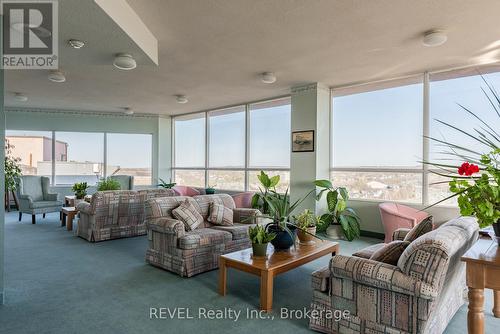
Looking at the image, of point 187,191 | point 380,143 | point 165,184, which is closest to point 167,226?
point 380,143

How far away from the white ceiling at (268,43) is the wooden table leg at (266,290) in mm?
2295

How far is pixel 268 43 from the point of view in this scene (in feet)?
11.7

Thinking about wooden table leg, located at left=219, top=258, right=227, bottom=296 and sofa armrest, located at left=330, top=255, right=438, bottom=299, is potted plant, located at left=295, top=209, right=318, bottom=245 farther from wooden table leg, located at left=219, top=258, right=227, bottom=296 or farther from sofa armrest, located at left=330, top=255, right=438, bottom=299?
sofa armrest, located at left=330, top=255, right=438, bottom=299

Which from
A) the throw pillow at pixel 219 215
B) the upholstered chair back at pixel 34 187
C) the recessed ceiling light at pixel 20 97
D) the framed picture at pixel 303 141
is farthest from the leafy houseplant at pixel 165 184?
the throw pillow at pixel 219 215

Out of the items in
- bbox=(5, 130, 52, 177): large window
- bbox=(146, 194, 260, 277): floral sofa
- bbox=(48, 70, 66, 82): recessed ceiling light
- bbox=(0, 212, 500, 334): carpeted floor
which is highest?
bbox=(48, 70, 66, 82): recessed ceiling light

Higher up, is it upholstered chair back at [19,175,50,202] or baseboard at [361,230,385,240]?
upholstered chair back at [19,175,50,202]

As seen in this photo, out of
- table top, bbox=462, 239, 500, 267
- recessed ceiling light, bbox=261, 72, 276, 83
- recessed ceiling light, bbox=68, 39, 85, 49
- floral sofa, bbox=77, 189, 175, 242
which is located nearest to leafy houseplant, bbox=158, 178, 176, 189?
floral sofa, bbox=77, 189, 175, 242

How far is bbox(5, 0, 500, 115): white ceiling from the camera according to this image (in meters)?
2.70

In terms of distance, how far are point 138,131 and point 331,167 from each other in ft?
18.3

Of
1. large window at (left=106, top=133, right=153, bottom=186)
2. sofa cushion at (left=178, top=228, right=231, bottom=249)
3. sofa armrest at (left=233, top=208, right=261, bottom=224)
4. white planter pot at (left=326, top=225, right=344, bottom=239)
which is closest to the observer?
sofa cushion at (left=178, top=228, right=231, bottom=249)

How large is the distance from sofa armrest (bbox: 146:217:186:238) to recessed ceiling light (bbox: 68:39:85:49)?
1967 millimetres

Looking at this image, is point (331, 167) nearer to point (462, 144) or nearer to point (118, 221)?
point (462, 144)

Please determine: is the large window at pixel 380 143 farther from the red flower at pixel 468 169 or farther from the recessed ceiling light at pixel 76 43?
the recessed ceiling light at pixel 76 43

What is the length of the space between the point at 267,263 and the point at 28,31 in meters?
2.85
